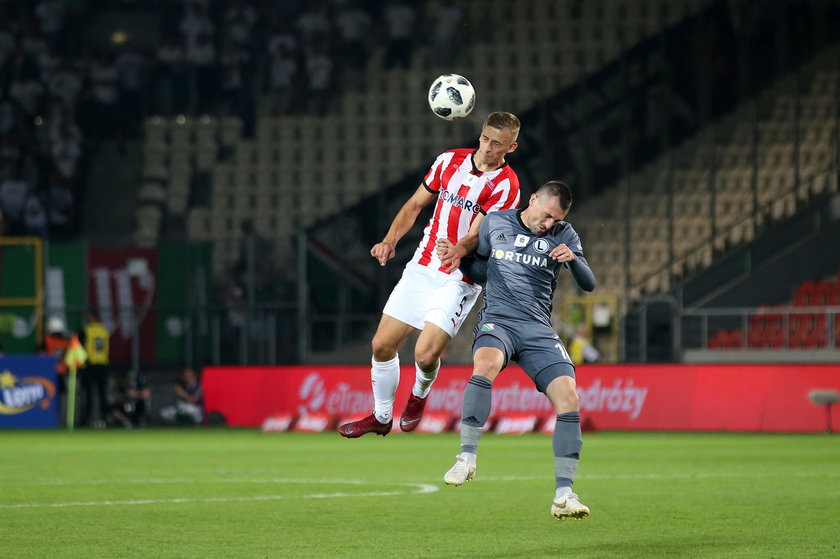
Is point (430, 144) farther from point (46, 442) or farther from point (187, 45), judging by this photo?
point (46, 442)

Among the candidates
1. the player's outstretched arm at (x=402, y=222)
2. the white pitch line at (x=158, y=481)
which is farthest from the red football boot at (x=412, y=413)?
the white pitch line at (x=158, y=481)

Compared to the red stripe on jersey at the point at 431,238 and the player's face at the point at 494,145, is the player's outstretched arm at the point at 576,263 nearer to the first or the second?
the player's face at the point at 494,145

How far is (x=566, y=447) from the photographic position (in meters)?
8.70

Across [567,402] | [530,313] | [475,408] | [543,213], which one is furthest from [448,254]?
[567,402]

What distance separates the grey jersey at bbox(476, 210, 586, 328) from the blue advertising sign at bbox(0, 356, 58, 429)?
1639 cm

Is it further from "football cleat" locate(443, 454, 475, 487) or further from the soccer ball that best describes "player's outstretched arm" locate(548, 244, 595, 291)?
the soccer ball

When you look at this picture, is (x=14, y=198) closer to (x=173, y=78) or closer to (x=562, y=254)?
(x=173, y=78)

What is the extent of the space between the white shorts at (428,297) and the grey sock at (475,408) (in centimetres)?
125

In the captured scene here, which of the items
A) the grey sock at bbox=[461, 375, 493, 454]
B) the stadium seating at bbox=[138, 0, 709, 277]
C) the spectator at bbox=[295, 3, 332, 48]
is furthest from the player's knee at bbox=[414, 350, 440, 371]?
the spectator at bbox=[295, 3, 332, 48]

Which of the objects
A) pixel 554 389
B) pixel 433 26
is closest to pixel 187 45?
pixel 433 26

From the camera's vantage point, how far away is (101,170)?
30.7 metres

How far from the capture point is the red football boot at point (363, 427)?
10109mm

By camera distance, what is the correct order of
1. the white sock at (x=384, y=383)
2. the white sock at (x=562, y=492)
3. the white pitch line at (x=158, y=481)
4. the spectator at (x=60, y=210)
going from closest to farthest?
the white sock at (x=562, y=492) < the white sock at (x=384, y=383) < the white pitch line at (x=158, y=481) < the spectator at (x=60, y=210)

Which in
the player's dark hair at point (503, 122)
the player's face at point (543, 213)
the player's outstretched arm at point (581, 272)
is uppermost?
the player's dark hair at point (503, 122)
